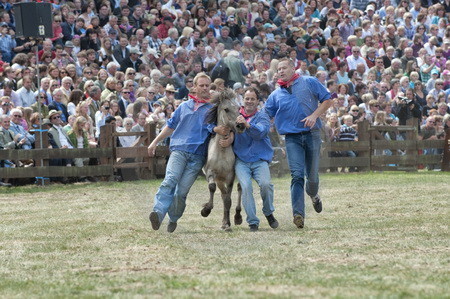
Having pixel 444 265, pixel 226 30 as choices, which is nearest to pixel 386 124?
pixel 226 30

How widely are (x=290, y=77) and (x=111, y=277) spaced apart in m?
4.56

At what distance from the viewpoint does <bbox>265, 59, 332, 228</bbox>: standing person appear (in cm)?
1206

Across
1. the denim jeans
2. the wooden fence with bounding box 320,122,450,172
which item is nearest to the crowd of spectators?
the wooden fence with bounding box 320,122,450,172

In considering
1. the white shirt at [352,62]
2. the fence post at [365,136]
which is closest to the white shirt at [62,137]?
the fence post at [365,136]

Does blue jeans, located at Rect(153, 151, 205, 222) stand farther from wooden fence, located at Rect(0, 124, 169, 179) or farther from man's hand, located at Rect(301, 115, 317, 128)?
wooden fence, located at Rect(0, 124, 169, 179)

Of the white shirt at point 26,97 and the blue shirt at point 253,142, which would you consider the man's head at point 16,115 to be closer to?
the white shirt at point 26,97

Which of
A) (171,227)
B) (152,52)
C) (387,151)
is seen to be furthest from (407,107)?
(171,227)

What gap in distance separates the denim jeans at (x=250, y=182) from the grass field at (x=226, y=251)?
326mm

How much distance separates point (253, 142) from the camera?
1232cm

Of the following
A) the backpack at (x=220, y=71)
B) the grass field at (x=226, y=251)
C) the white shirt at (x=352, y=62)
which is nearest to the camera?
the grass field at (x=226, y=251)

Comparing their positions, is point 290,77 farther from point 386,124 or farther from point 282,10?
point 282,10

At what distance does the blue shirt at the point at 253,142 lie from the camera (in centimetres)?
1213

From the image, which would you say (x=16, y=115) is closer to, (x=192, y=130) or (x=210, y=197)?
(x=192, y=130)

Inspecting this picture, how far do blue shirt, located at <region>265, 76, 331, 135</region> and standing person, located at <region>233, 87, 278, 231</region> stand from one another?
18cm
